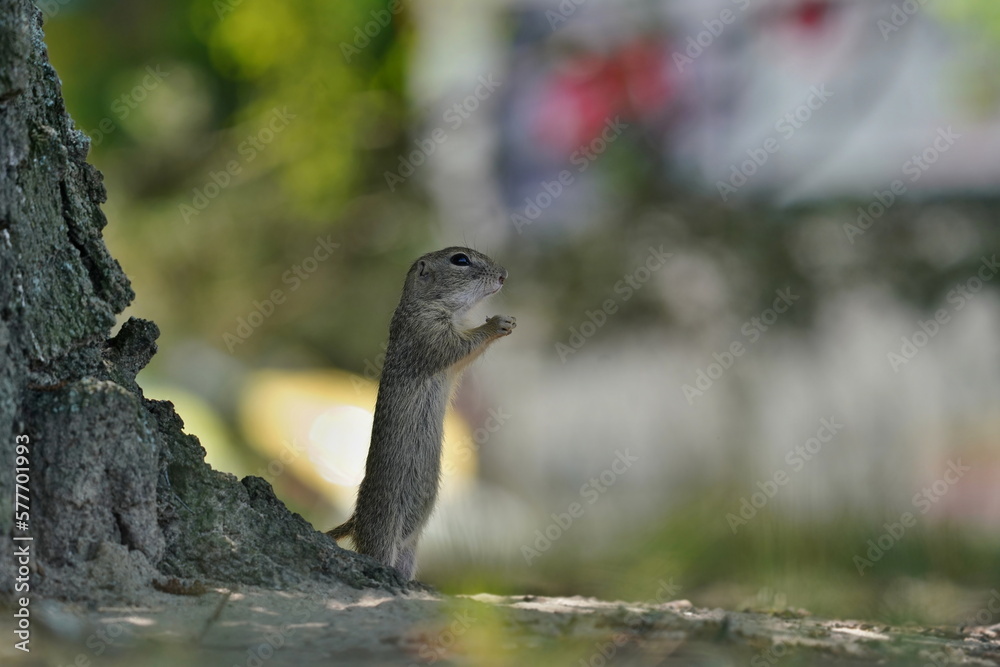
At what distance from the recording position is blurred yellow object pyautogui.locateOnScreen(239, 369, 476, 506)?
845 cm

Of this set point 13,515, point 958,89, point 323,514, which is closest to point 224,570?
point 13,515

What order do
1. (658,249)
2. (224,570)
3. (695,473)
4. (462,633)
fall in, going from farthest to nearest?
(658,249)
(695,473)
(224,570)
(462,633)

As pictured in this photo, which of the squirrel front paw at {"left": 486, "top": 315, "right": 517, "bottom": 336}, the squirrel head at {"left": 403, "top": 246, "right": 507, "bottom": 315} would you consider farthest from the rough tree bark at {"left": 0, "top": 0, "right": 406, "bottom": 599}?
the squirrel head at {"left": 403, "top": 246, "right": 507, "bottom": 315}

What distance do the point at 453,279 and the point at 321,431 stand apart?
4509mm

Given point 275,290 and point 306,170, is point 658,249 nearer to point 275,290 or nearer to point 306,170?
point 306,170

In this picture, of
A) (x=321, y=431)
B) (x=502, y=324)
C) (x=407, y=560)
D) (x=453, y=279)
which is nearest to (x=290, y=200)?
(x=321, y=431)

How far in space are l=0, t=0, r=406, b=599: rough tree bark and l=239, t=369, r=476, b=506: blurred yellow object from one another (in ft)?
16.2

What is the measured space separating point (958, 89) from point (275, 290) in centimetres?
613

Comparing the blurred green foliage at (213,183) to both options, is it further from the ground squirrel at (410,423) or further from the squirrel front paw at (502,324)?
the squirrel front paw at (502,324)

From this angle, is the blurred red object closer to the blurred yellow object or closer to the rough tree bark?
the blurred yellow object

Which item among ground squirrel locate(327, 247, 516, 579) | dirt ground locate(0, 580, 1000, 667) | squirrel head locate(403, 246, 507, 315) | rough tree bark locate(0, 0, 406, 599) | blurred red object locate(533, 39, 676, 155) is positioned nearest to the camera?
dirt ground locate(0, 580, 1000, 667)

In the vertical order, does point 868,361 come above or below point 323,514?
above

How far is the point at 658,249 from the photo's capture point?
8602 millimetres

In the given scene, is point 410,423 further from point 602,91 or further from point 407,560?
point 602,91
